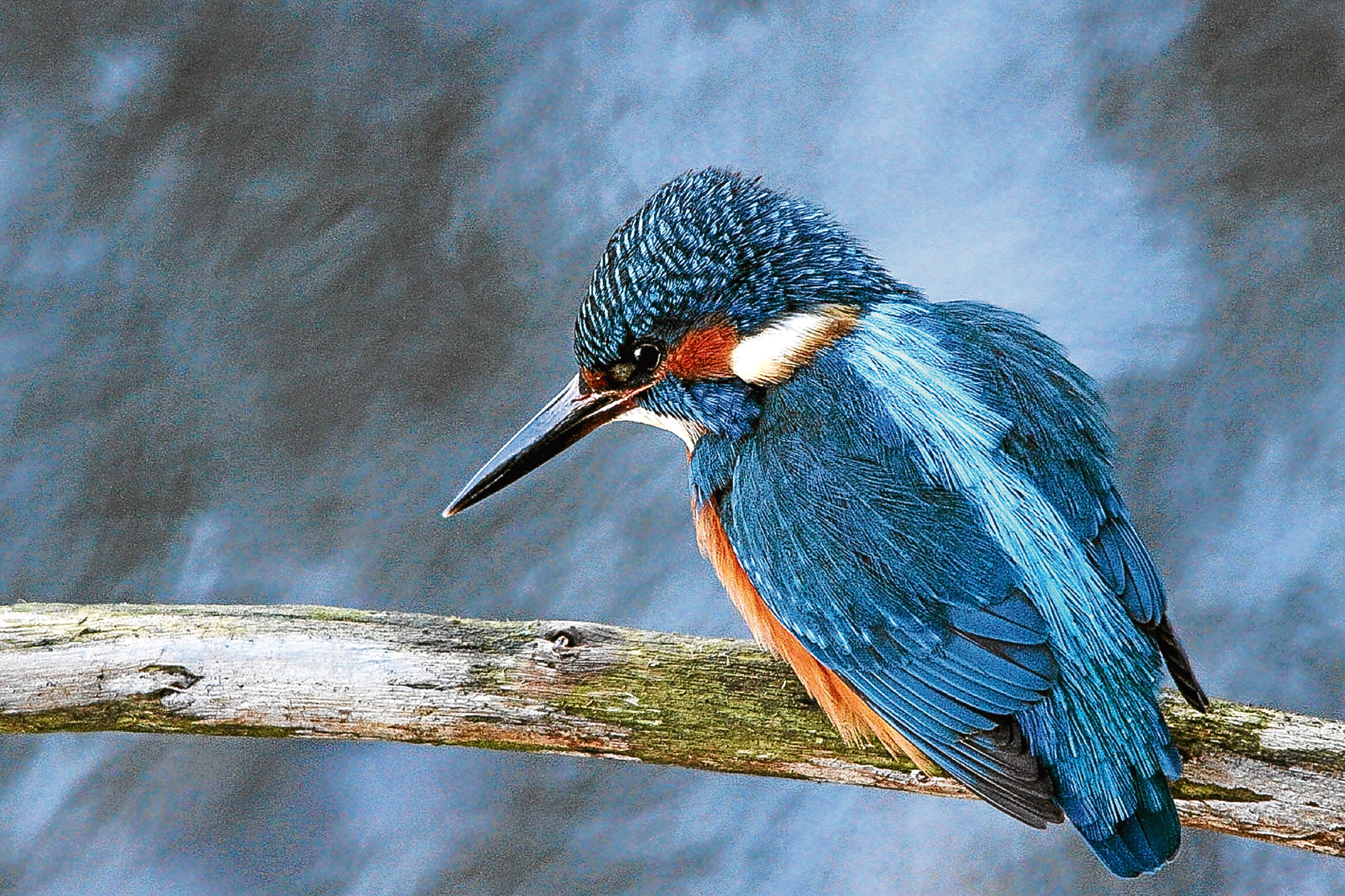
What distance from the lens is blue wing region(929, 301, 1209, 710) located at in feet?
4.83

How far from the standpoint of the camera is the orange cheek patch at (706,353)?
1.54m

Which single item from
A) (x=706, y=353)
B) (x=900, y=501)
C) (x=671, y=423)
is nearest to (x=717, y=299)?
(x=706, y=353)

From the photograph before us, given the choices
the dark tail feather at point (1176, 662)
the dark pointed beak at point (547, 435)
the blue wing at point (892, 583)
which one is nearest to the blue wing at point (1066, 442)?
the dark tail feather at point (1176, 662)

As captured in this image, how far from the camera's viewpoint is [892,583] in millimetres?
1430

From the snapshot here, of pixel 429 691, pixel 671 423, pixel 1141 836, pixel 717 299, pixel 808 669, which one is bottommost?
pixel 1141 836

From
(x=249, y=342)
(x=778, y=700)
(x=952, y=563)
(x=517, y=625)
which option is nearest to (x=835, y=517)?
(x=952, y=563)

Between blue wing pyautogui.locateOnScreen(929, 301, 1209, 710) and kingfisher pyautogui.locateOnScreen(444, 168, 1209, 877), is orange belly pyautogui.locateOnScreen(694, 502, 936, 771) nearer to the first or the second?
kingfisher pyautogui.locateOnScreen(444, 168, 1209, 877)

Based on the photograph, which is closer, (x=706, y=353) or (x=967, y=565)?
(x=967, y=565)

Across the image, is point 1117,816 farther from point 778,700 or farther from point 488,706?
point 488,706

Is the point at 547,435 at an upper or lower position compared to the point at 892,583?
upper

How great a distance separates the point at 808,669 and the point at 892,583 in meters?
0.15

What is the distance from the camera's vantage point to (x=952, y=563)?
1.41 metres

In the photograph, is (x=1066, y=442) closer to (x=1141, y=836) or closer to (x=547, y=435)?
(x=1141, y=836)

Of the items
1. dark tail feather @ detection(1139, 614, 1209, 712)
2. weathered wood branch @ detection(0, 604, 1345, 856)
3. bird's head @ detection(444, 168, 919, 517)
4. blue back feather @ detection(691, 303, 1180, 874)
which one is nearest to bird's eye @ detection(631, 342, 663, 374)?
bird's head @ detection(444, 168, 919, 517)
